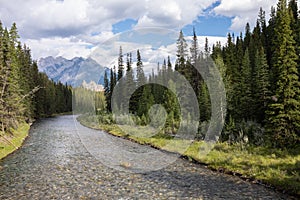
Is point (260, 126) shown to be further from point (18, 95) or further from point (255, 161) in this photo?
point (18, 95)

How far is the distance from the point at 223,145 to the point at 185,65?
24788mm

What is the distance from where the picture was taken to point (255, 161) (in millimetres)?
Answer: 16875

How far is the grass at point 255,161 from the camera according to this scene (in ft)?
44.6

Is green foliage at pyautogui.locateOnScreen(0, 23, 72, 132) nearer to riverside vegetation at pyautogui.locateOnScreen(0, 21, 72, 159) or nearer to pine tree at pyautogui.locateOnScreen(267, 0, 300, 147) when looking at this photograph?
riverside vegetation at pyautogui.locateOnScreen(0, 21, 72, 159)

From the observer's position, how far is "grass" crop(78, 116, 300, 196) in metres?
13.6

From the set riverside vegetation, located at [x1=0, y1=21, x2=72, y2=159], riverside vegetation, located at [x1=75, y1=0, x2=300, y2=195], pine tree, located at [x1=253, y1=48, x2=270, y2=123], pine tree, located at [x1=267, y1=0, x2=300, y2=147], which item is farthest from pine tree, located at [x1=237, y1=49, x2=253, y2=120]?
riverside vegetation, located at [x1=0, y1=21, x2=72, y2=159]

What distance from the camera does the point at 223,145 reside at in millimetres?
21688

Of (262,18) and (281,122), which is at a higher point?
(262,18)

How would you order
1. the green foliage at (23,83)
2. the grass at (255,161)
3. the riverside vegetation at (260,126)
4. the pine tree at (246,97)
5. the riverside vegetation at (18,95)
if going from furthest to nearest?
the pine tree at (246,97), the green foliage at (23,83), the riverside vegetation at (18,95), the riverside vegetation at (260,126), the grass at (255,161)

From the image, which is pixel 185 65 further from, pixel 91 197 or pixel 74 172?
pixel 91 197

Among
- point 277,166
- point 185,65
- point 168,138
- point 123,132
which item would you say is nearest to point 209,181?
point 277,166

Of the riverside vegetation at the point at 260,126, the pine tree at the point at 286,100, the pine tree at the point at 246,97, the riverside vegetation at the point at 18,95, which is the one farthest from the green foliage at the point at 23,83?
the pine tree at the point at 246,97

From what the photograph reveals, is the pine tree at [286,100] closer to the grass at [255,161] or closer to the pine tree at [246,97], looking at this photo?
the grass at [255,161]

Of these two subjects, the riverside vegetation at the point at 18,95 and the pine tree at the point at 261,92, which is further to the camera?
the pine tree at the point at 261,92
